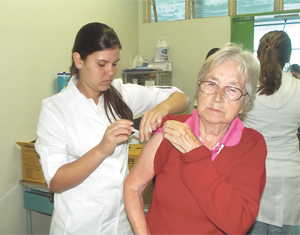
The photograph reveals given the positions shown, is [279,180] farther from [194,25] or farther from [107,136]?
[194,25]

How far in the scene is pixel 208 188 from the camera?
2.70 feet

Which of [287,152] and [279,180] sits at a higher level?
[287,152]

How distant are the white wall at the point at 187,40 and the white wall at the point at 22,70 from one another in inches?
85.4

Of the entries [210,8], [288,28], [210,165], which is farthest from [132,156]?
[288,28]

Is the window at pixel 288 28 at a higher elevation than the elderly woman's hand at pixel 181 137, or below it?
higher

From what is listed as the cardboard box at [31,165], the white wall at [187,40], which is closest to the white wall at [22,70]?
the cardboard box at [31,165]

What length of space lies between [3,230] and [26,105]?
96 cm

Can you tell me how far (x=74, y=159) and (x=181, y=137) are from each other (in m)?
0.63

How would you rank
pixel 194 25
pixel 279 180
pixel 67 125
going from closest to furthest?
1. pixel 67 125
2. pixel 279 180
3. pixel 194 25

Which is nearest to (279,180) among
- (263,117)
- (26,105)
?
(263,117)

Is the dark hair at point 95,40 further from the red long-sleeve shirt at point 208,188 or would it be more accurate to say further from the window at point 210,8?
the window at point 210,8

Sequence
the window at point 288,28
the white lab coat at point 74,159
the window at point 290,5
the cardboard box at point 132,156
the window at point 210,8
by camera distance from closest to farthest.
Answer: the white lab coat at point 74,159
the cardboard box at point 132,156
the window at point 290,5
the window at point 288,28
the window at point 210,8

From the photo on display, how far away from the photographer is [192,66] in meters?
4.18

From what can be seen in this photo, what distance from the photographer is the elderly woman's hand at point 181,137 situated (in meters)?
0.87
